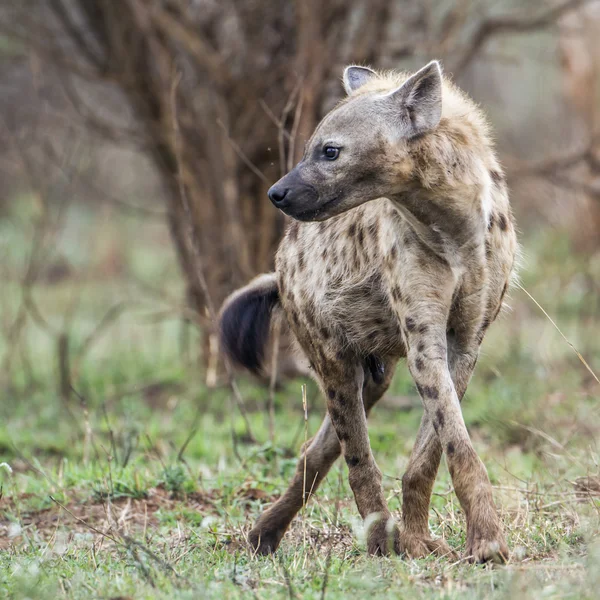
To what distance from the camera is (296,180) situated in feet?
11.2

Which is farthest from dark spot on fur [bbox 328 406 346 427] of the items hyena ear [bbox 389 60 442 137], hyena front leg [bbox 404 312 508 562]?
hyena ear [bbox 389 60 442 137]

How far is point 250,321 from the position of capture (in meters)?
4.16

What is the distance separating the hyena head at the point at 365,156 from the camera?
11.1 feet

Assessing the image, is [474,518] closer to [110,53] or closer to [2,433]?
[2,433]

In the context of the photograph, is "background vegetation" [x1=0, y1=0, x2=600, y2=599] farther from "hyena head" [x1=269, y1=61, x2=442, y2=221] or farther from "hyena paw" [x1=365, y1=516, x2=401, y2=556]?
"hyena head" [x1=269, y1=61, x2=442, y2=221]

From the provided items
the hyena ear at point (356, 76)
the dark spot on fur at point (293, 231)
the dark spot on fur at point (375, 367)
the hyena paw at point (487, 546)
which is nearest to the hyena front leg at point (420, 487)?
the hyena paw at point (487, 546)

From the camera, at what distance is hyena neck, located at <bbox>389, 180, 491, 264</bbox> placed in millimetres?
3434

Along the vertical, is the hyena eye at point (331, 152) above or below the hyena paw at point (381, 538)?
above

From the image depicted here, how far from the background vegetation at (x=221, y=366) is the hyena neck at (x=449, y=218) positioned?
0.81 m

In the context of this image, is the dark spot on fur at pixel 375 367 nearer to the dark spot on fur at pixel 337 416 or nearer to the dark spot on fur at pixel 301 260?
the dark spot on fur at pixel 337 416

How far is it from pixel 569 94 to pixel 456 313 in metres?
8.07

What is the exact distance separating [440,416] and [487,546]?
0.41m

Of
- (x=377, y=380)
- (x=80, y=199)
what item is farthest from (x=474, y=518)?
(x=80, y=199)

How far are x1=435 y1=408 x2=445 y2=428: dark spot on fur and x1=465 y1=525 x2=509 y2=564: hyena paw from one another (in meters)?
0.33
